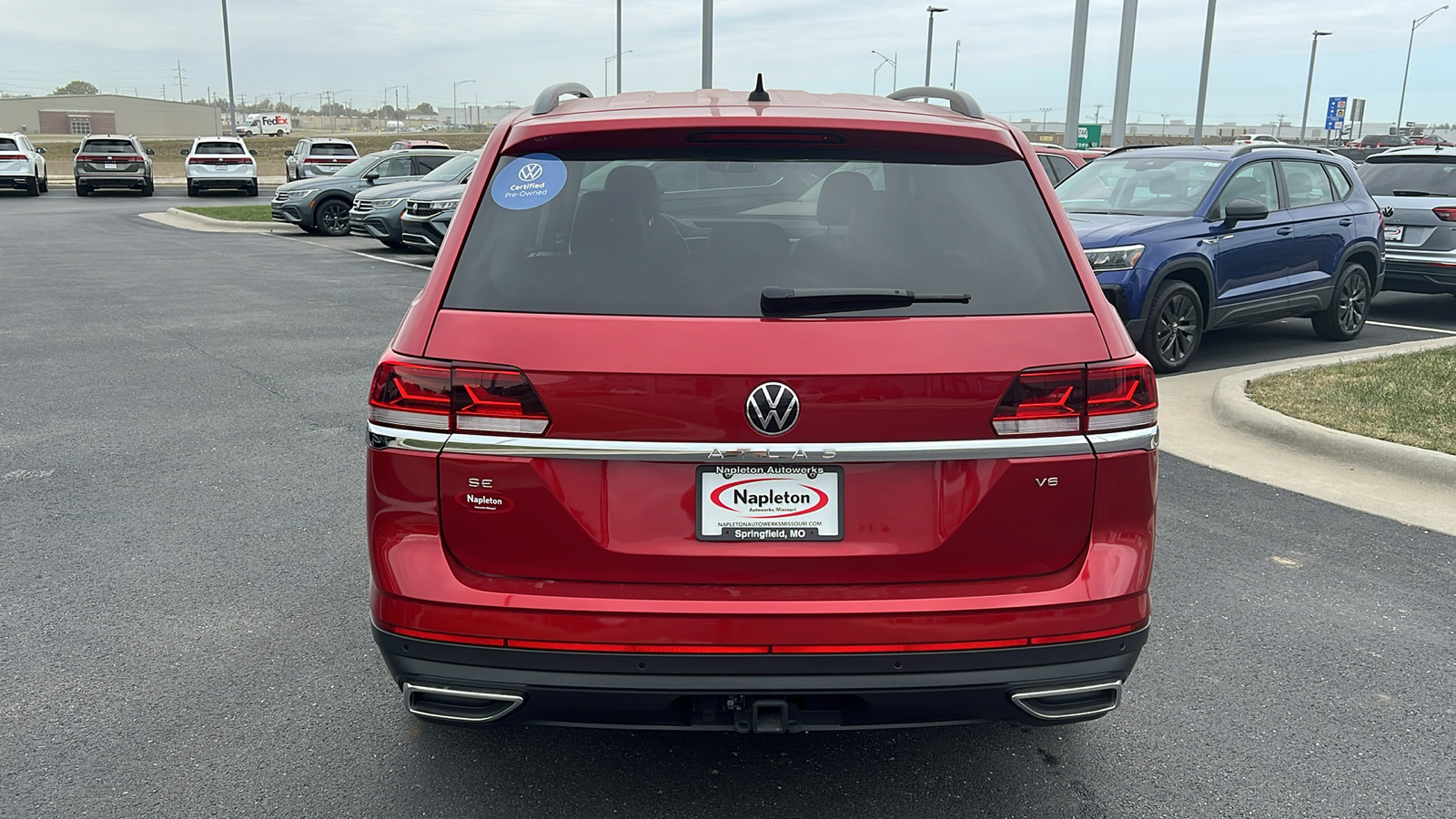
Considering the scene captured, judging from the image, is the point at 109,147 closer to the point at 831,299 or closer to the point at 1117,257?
the point at 1117,257

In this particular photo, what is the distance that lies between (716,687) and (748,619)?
0.56 feet

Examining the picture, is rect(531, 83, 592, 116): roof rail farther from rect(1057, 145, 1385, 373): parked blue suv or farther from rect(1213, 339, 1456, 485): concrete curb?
rect(1057, 145, 1385, 373): parked blue suv

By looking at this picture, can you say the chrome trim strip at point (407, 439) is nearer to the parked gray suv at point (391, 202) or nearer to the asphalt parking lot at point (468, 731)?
the asphalt parking lot at point (468, 731)

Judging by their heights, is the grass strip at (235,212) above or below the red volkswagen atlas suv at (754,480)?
below

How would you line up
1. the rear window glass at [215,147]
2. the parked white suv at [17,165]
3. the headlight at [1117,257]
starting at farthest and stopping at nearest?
the rear window glass at [215,147]
the parked white suv at [17,165]
the headlight at [1117,257]

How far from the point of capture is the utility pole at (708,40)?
26.2m

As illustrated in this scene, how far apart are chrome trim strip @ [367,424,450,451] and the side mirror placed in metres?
8.14

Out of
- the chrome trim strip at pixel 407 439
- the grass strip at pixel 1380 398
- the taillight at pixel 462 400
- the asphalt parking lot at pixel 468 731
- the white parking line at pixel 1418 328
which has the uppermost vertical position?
the taillight at pixel 462 400

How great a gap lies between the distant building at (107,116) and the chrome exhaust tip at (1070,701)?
12747cm

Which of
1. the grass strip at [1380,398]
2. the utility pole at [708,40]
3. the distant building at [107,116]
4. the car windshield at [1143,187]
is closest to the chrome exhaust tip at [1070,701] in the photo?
the grass strip at [1380,398]

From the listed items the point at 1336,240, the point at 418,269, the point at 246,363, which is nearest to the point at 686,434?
the point at 246,363

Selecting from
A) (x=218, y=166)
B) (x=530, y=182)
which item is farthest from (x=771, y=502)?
(x=218, y=166)

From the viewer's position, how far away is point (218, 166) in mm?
34000

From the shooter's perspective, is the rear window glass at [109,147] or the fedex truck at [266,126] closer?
the rear window glass at [109,147]
